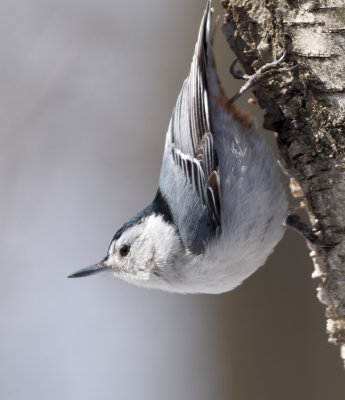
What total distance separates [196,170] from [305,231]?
1.24 feet

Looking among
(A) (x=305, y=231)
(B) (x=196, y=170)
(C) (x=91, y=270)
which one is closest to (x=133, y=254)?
(C) (x=91, y=270)

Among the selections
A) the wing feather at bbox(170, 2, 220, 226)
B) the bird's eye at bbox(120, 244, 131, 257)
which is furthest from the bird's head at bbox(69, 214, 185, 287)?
the wing feather at bbox(170, 2, 220, 226)

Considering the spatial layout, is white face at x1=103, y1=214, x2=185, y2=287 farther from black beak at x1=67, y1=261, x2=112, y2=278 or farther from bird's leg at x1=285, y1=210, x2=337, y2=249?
bird's leg at x1=285, y1=210, x2=337, y2=249

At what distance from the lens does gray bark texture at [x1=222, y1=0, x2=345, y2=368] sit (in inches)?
60.4

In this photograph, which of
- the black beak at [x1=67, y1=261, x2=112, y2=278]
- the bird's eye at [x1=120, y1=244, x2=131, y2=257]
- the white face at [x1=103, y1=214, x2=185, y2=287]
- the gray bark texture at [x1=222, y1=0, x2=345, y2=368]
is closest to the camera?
the gray bark texture at [x1=222, y1=0, x2=345, y2=368]

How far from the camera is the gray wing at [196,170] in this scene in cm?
185

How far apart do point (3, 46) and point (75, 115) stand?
548mm

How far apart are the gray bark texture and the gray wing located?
14cm

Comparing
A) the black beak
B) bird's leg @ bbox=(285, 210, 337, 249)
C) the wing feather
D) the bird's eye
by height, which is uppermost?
the wing feather

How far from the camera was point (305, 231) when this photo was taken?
1862 millimetres

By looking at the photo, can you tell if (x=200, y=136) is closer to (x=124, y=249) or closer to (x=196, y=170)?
(x=196, y=170)

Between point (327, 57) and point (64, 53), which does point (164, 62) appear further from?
point (327, 57)

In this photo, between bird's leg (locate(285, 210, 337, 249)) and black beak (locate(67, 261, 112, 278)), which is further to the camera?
black beak (locate(67, 261, 112, 278))

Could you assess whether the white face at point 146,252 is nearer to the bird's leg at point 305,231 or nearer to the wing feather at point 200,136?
the wing feather at point 200,136
